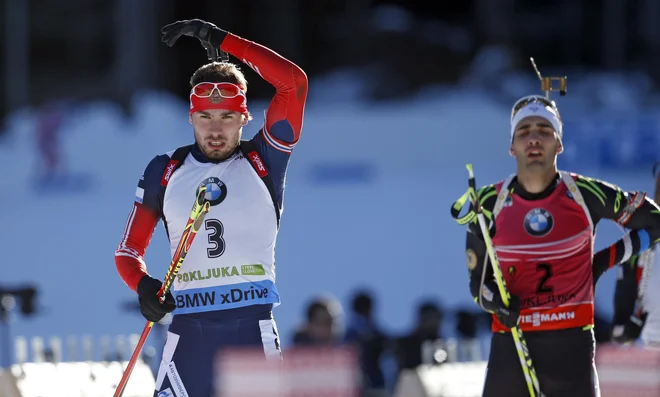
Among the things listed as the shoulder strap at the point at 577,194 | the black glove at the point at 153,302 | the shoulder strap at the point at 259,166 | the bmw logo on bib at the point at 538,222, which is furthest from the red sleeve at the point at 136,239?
the shoulder strap at the point at 577,194

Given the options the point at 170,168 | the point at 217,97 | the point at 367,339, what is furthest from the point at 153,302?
the point at 367,339

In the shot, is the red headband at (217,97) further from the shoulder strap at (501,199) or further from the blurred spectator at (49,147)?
the blurred spectator at (49,147)

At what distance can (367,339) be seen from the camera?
9523 mm

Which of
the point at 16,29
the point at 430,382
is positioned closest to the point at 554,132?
the point at 430,382

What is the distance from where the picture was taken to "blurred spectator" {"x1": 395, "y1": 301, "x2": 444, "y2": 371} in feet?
28.9

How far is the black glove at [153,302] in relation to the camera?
15.5ft

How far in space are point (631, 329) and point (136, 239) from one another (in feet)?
10.6

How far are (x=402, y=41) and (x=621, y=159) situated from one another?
3675 mm

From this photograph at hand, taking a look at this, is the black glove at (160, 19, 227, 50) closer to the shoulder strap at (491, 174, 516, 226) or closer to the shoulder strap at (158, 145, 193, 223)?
the shoulder strap at (158, 145, 193, 223)

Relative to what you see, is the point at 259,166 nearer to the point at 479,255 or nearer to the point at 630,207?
the point at 479,255

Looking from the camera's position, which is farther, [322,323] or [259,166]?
[322,323]

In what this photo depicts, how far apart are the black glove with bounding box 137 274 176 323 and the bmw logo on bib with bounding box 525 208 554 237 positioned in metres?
1.57

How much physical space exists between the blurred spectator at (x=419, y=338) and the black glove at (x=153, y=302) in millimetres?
3948

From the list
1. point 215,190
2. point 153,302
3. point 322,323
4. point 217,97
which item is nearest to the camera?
point 153,302
